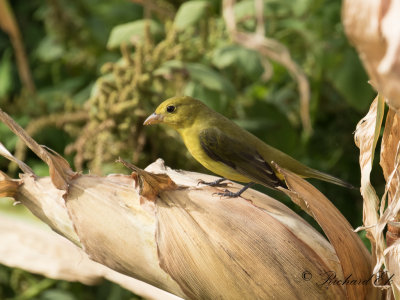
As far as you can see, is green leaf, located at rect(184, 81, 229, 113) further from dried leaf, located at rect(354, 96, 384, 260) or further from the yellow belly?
dried leaf, located at rect(354, 96, 384, 260)

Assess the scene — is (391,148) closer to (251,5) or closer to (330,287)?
(330,287)

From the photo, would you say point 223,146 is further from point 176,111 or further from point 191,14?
point 191,14

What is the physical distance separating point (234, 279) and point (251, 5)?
99 centimetres

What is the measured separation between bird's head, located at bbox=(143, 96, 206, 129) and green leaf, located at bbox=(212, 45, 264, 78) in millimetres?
118

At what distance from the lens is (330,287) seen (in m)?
0.80

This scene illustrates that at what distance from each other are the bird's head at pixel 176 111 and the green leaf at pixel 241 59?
12 cm

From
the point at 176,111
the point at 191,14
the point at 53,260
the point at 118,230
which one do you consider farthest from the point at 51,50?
the point at 118,230

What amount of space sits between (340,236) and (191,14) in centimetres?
93

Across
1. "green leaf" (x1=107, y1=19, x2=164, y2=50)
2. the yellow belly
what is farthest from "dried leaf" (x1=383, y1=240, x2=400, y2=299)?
"green leaf" (x1=107, y1=19, x2=164, y2=50)

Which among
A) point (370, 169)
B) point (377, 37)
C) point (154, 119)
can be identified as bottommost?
point (154, 119)

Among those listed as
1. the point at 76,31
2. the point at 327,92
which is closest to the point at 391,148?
the point at 327,92

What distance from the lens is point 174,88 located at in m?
1.77

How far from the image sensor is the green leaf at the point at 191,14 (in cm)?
158

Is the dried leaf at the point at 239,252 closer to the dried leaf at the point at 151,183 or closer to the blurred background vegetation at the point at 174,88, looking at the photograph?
the dried leaf at the point at 151,183
